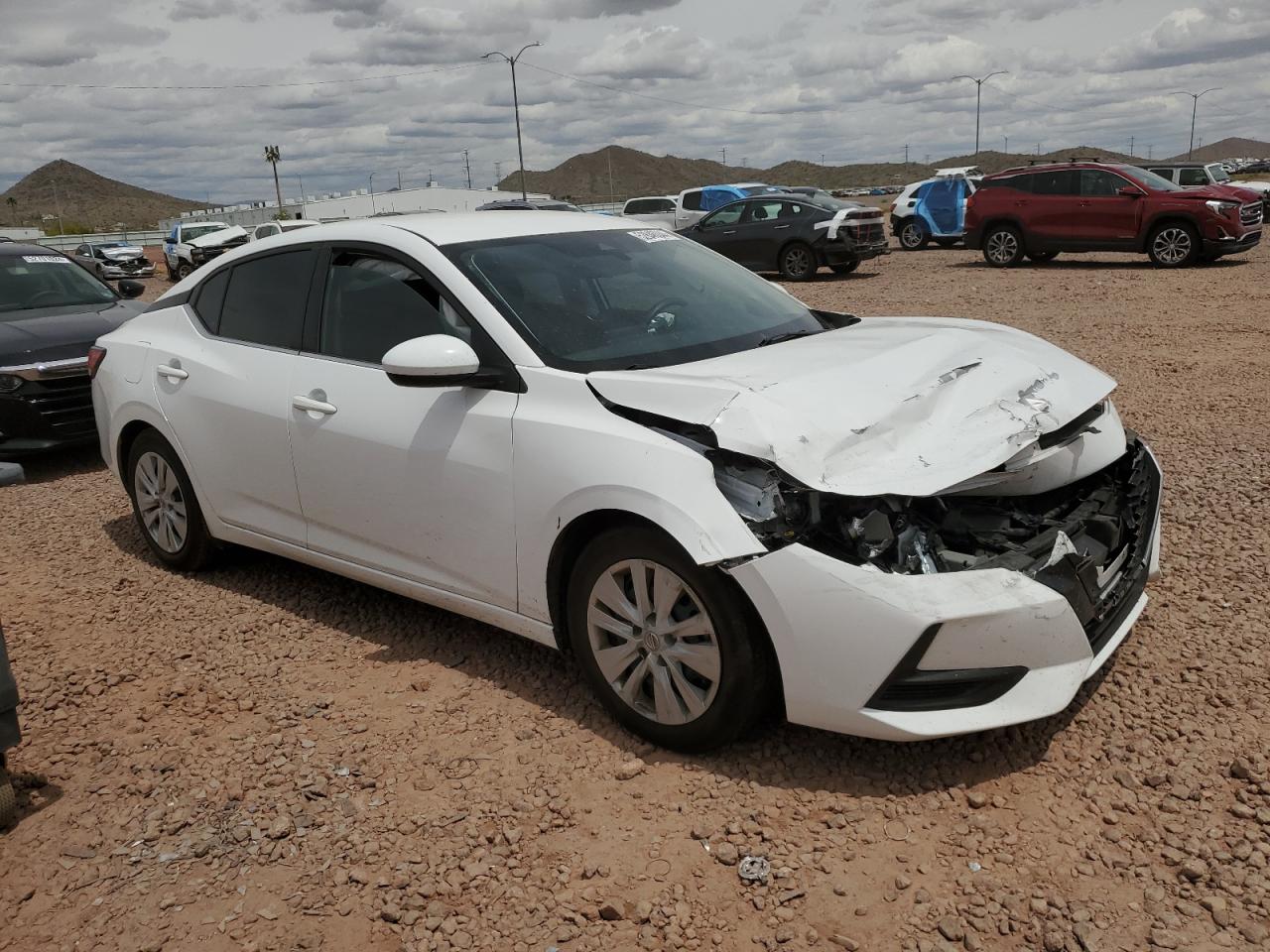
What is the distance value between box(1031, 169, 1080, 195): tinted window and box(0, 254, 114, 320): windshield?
49.5 ft

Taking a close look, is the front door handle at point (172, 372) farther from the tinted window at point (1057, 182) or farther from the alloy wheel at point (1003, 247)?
the alloy wheel at point (1003, 247)

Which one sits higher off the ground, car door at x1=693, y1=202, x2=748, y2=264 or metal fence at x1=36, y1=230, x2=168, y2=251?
car door at x1=693, y1=202, x2=748, y2=264

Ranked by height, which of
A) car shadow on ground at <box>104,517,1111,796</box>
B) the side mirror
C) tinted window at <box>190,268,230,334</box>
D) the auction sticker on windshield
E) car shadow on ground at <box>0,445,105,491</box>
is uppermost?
the auction sticker on windshield

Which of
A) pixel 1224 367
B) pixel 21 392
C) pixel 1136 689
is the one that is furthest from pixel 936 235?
pixel 1136 689

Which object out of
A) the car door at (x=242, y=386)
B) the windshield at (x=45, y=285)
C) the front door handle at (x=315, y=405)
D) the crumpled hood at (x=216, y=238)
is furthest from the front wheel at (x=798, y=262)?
the crumpled hood at (x=216, y=238)

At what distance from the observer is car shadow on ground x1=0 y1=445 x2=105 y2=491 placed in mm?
8008

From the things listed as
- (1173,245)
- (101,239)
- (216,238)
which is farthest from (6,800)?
(101,239)

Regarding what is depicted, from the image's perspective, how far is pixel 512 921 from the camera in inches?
110

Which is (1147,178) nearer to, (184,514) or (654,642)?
(184,514)

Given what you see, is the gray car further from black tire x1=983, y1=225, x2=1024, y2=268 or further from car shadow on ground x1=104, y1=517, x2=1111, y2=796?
car shadow on ground x1=104, y1=517, x2=1111, y2=796

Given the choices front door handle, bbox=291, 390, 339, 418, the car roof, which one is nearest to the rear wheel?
the car roof

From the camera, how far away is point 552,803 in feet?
10.8

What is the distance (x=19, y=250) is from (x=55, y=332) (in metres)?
1.89

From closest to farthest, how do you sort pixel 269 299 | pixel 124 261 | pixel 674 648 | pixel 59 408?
pixel 674 648 < pixel 269 299 < pixel 59 408 < pixel 124 261
